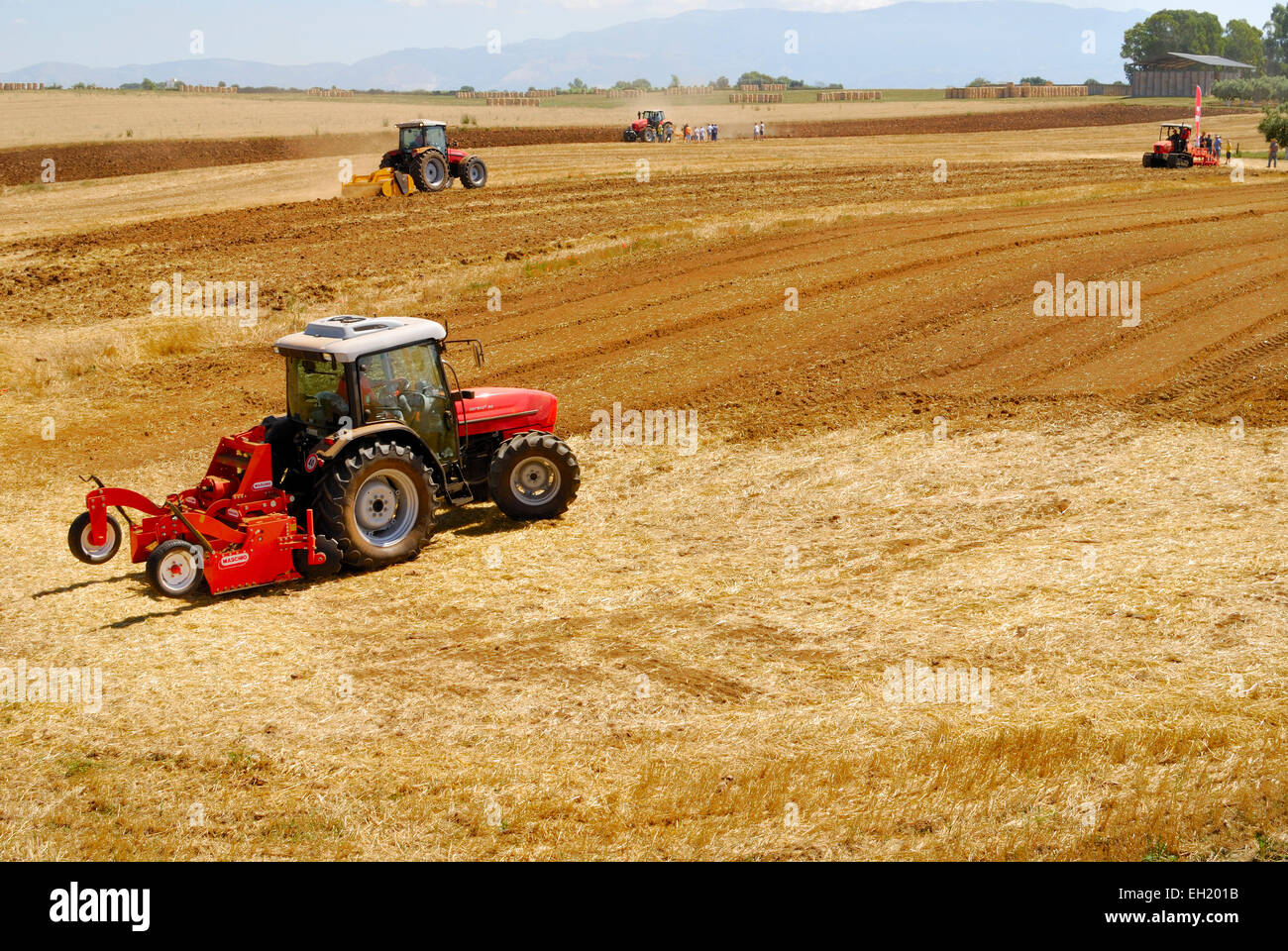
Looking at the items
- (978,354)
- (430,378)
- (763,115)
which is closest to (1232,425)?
(978,354)

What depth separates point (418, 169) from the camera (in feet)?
122

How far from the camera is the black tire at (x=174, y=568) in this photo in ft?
34.1

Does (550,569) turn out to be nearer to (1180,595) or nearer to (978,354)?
(1180,595)

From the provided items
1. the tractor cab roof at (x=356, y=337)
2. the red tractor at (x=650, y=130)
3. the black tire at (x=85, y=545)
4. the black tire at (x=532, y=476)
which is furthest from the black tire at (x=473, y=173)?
the black tire at (x=85, y=545)

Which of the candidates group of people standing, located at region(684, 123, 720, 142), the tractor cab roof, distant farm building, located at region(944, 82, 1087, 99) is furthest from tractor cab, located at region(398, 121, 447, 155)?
distant farm building, located at region(944, 82, 1087, 99)

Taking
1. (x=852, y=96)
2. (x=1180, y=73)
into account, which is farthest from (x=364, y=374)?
(x=852, y=96)

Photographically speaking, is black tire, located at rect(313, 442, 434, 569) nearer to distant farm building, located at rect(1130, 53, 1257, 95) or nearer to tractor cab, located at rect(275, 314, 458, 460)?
tractor cab, located at rect(275, 314, 458, 460)

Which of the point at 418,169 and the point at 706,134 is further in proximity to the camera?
the point at 706,134

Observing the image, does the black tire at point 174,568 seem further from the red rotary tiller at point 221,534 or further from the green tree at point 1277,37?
the green tree at point 1277,37

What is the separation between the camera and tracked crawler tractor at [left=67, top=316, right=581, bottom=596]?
1081cm

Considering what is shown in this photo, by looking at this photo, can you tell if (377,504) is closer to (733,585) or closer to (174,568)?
(174,568)

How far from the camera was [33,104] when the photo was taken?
87.4 metres

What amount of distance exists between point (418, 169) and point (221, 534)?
28.8 meters

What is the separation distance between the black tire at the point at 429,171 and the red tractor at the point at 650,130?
2721cm
